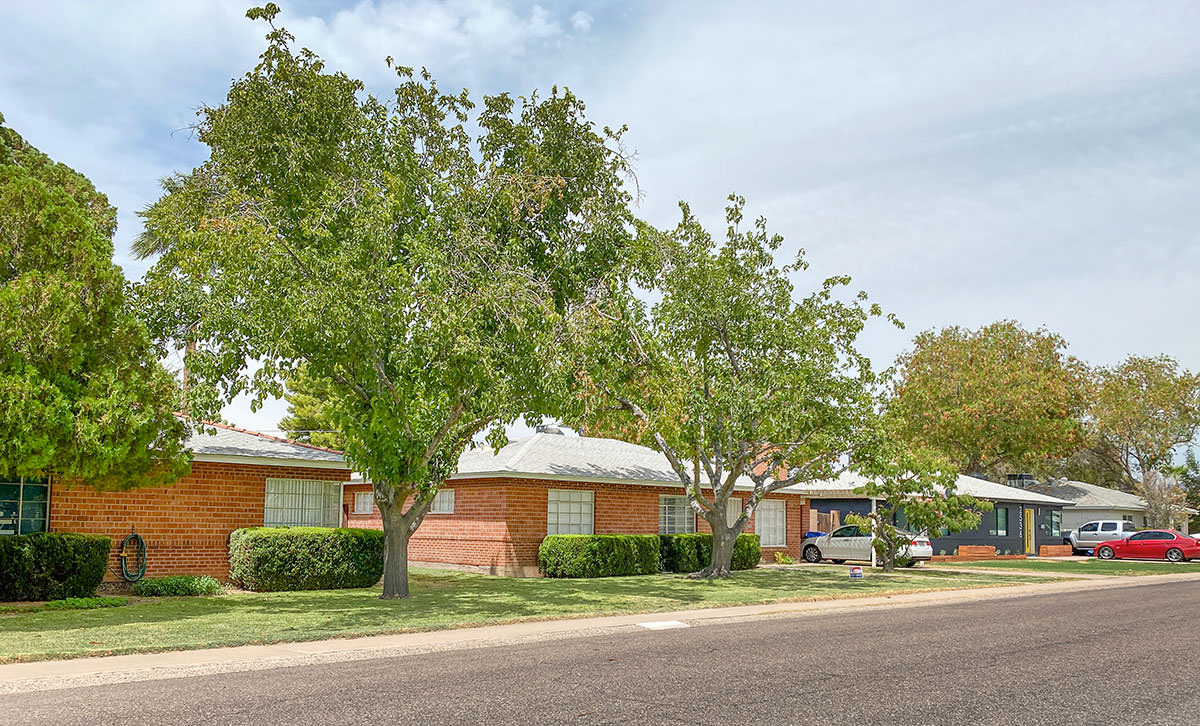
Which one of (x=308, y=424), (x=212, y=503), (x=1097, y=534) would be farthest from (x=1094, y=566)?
(x=308, y=424)

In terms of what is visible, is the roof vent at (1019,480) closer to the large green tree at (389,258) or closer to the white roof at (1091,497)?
the white roof at (1091,497)

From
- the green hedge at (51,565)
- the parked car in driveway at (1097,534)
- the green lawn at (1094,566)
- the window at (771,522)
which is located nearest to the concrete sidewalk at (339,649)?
the green hedge at (51,565)

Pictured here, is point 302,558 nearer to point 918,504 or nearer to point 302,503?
point 302,503

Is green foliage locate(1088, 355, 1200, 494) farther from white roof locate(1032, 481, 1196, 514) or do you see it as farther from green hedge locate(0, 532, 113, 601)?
green hedge locate(0, 532, 113, 601)

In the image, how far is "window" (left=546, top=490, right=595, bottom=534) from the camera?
26844mm

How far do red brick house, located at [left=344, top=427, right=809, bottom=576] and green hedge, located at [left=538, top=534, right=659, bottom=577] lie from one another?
2.40 feet

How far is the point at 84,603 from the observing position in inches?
653

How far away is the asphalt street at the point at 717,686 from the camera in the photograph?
7922mm

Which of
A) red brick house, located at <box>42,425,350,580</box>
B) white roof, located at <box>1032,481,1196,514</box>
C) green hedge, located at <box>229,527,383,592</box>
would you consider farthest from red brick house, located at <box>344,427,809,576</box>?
white roof, located at <box>1032,481,1196,514</box>

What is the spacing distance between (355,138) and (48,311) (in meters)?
7.00

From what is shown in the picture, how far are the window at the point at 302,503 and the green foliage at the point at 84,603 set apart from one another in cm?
465

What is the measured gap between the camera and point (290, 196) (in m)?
19.0

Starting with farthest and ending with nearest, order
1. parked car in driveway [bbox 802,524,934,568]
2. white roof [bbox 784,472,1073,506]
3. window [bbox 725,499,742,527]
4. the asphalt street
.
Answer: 1. white roof [bbox 784,472,1073,506]
2. parked car in driveway [bbox 802,524,934,568]
3. window [bbox 725,499,742,527]
4. the asphalt street

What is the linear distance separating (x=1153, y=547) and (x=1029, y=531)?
5981mm
